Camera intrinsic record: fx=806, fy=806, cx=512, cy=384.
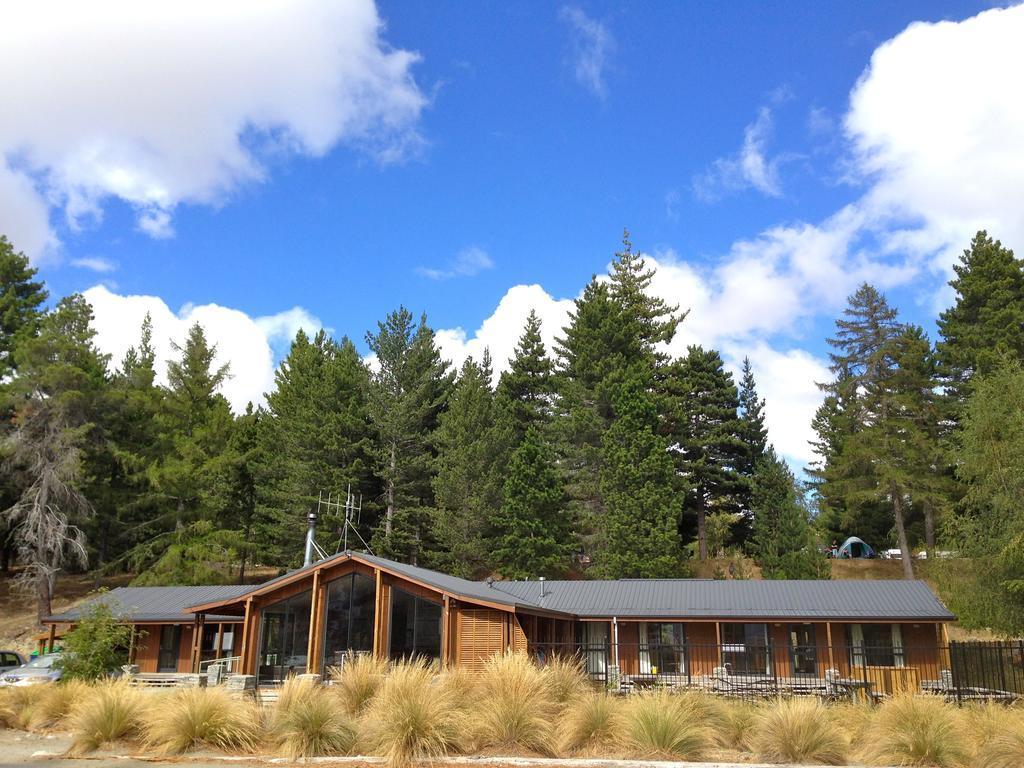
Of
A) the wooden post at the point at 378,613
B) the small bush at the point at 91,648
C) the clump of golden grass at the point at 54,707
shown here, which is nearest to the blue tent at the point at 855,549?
the wooden post at the point at 378,613

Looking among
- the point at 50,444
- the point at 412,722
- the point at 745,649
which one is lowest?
the point at 412,722

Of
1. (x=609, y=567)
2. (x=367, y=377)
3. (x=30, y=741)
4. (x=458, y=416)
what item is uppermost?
(x=367, y=377)

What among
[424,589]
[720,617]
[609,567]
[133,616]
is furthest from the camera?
[609,567]

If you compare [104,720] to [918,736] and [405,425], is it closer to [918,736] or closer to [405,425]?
[918,736]

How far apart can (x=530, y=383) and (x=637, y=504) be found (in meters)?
17.1

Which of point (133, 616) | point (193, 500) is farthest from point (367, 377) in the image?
point (133, 616)

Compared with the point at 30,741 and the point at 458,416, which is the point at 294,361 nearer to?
the point at 458,416

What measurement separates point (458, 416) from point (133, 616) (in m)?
18.9

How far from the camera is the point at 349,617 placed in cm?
2397

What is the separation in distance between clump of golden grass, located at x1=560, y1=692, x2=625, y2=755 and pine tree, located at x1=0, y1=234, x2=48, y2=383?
4179cm

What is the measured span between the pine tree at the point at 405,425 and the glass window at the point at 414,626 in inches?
696

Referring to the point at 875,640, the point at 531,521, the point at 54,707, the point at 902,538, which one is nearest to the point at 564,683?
the point at 54,707

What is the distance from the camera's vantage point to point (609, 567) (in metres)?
38.1

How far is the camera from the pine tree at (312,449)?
136ft
